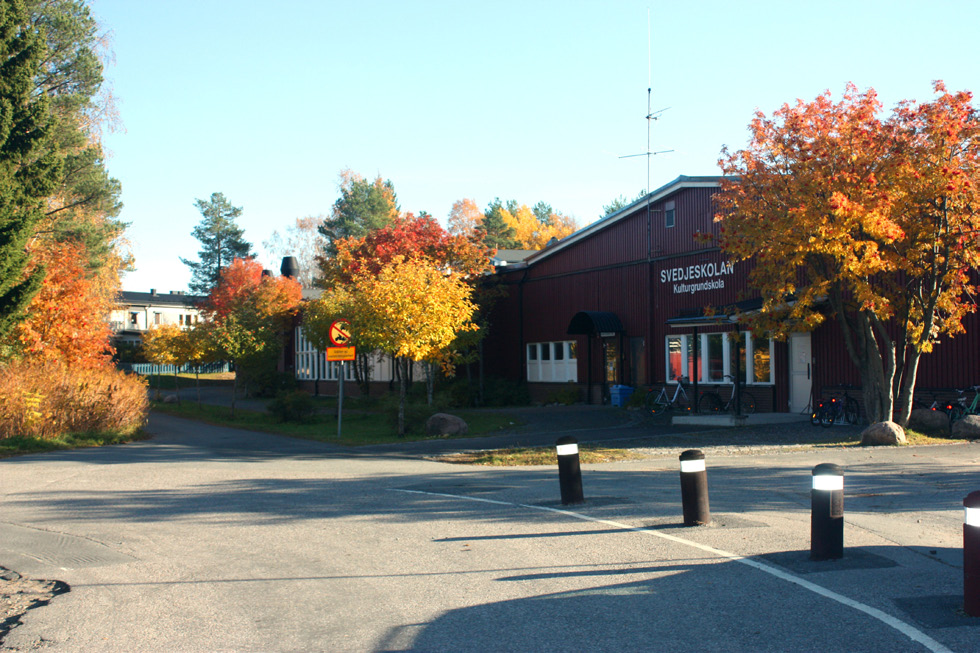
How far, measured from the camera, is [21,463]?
1628cm

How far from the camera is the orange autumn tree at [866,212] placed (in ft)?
52.4

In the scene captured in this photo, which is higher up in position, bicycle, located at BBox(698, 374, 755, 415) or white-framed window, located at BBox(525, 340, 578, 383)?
white-framed window, located at BBox(525, 340, 578, 383)

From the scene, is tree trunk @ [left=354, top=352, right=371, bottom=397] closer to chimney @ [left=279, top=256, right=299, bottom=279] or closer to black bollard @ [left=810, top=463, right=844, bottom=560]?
chimney @ [left=279, top=256, right=299, bottom=279]

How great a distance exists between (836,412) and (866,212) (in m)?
6.75

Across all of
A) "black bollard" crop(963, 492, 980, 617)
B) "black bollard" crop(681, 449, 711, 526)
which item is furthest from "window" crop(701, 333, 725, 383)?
"black bollard" crop(963, 492, 980, 617)

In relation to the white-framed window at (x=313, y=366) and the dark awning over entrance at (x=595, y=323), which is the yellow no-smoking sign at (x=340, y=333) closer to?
the dark awning over entrance at (x=595, y=323)

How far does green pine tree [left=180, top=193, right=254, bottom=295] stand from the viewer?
7831 centimetres

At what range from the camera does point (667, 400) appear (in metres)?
26.4

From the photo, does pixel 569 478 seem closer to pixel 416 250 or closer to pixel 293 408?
pixel 293 408

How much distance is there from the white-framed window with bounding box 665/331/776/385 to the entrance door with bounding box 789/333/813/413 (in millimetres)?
678

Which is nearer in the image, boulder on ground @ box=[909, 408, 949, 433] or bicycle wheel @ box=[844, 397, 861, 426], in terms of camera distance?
boulder on ground @ box=[909, 408, 949, 433]

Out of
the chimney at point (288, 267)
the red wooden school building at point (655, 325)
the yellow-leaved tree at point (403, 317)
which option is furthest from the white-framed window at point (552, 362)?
the chimney at point (288, 267)

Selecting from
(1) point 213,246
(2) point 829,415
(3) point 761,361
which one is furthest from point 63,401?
(1) point 213,246

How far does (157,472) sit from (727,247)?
12.2 metres
